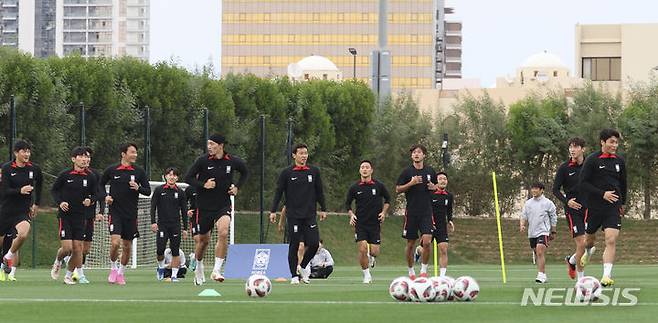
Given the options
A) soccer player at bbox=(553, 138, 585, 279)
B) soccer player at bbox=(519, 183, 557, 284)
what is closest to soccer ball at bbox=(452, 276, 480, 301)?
soccer player at bbox=(553, 138, 585, 279)

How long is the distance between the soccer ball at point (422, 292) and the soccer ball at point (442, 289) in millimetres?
51

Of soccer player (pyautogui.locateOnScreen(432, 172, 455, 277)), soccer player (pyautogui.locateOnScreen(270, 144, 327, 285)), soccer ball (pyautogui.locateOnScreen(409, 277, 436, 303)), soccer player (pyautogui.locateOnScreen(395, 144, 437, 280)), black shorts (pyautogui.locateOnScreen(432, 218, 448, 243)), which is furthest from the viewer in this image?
black shorts (pyautogui.locateOnScreen(432, 218, 448, 243))

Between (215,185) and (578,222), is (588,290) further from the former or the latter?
(215,185)

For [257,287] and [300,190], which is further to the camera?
[300,190]

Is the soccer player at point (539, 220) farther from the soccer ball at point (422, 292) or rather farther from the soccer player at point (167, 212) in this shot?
the soccer ball at point (422, 292)

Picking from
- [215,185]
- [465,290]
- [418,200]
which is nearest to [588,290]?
[465,290]

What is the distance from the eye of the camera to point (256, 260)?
33469 millimetres

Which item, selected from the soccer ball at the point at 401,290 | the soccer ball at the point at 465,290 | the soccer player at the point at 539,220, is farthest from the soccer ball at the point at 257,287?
the soccer player at the point at 539,220

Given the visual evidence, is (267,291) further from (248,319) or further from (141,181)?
(141,181)

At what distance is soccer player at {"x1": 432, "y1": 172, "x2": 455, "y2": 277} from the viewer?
97.9 feet

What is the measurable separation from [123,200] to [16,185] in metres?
1.66

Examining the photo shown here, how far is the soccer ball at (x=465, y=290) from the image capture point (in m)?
19.6

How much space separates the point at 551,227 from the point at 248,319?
1366cm

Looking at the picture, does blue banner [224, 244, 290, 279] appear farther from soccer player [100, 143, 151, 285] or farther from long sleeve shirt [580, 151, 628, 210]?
long sleeve shirt [580, 151, 628, 210]
